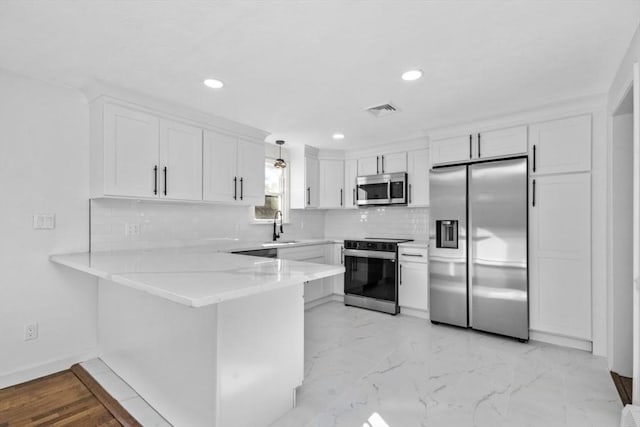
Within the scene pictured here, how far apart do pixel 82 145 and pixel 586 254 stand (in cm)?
454

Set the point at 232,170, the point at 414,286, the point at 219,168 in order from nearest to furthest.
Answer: the point at 219,168 → the point at 232,170 → the point at 414,286

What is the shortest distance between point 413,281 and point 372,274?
0.54 metres

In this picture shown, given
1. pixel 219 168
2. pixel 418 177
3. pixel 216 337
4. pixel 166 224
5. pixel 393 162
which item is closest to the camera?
pixel 216 337

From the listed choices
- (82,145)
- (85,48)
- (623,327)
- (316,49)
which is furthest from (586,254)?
(82,145)

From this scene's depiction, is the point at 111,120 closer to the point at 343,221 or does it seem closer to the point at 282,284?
the point at 282,284

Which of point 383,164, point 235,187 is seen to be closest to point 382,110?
point 383,164

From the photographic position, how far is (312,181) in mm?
4832

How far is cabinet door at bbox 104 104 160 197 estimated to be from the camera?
2.66 metres

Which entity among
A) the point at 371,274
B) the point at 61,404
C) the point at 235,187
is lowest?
the point at 61,404

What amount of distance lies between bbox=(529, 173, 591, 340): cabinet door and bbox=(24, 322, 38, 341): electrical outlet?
4.31m

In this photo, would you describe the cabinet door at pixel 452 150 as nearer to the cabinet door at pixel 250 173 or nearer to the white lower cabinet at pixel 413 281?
the white lower cabinet at pixel 413 281

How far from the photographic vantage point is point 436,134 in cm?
379

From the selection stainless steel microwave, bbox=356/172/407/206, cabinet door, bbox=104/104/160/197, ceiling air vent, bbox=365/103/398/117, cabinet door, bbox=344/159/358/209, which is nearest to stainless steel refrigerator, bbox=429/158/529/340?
stainless steel microwave, bbox=356/172/407/206

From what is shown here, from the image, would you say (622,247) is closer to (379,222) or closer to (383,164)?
(383,164)
